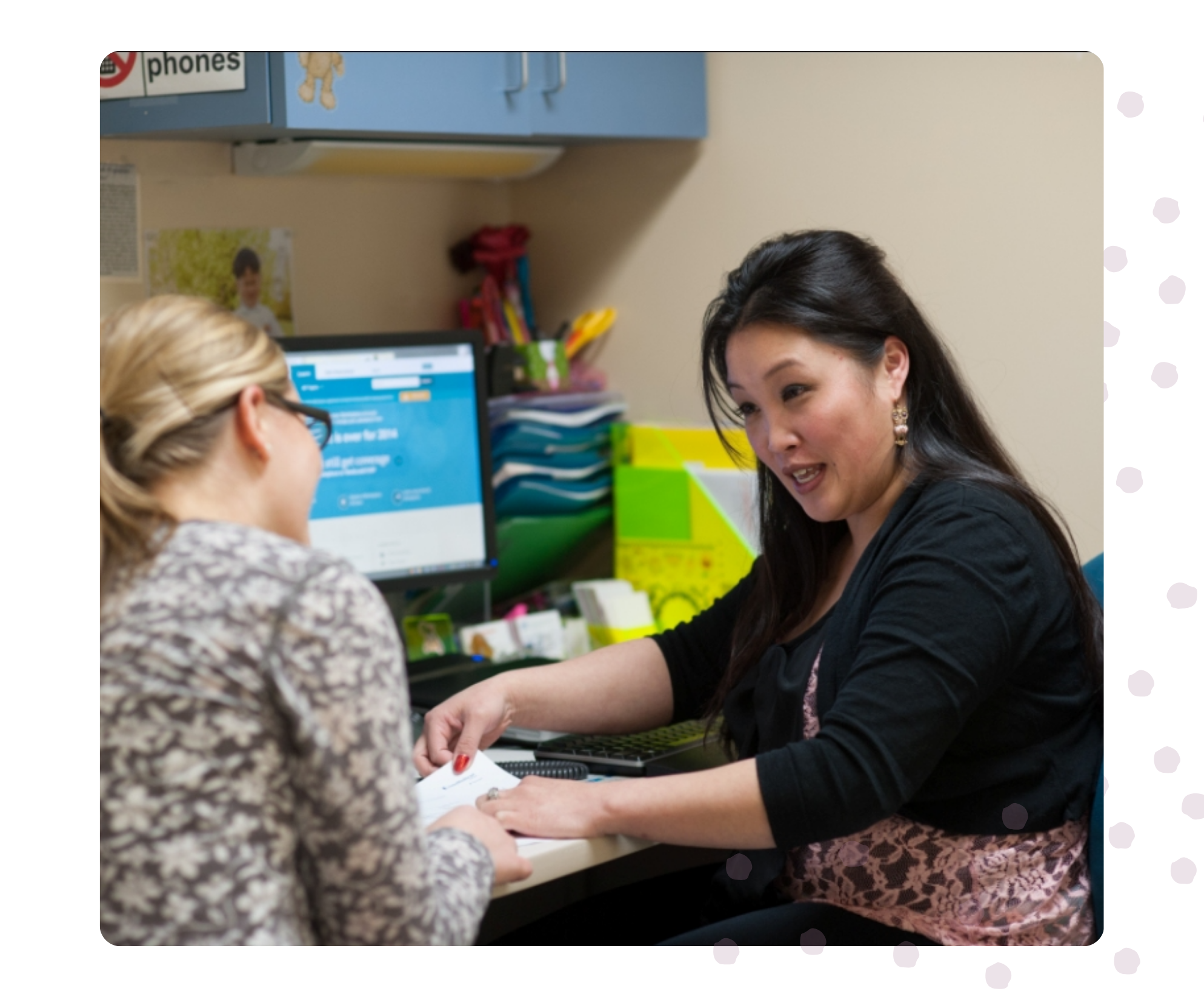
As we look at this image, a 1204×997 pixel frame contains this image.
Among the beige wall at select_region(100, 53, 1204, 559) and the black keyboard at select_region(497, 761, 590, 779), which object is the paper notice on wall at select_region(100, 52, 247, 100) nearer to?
the beige wall at select_region(100, 53, 1204, 559)

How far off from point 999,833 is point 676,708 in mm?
470

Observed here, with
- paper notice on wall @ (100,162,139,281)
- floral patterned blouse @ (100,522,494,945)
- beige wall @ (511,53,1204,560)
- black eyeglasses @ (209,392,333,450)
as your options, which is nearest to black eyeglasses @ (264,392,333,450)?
black eyeglasses @ (209,392,333,450)

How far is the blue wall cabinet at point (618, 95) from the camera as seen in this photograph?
213 cm

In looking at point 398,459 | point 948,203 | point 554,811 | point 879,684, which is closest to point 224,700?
point 554,811

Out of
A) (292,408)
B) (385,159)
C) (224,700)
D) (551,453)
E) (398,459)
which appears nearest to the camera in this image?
(224,700)

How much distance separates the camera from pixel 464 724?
5.28 ft

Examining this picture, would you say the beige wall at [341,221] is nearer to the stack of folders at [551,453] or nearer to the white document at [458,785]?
the stack of folders at [551,453]

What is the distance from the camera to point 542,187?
2602 millimetres

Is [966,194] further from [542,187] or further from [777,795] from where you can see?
[777,795]

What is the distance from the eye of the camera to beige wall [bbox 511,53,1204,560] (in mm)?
1964

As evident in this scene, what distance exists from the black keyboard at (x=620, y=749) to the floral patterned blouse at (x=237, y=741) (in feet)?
2.05

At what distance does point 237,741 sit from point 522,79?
4.55 feet

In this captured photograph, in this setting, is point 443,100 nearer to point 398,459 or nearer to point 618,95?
point 618,95

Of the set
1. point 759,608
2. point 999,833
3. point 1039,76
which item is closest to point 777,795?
point 999,833
